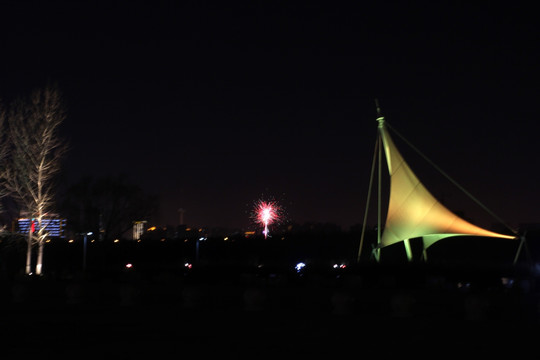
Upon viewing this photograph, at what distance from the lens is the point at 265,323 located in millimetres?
19156

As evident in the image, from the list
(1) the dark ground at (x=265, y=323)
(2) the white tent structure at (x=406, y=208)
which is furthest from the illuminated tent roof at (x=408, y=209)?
(1) the dark ground at (x=265, y=323)

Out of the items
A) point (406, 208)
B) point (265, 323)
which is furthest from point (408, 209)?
point (265, 323)

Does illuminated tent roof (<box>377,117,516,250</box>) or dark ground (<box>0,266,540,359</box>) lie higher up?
illuminated tent roof (<box>377,117,516,250</box>)

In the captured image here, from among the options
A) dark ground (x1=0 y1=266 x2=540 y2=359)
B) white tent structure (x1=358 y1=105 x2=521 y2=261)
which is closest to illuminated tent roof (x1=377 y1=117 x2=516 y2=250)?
white tent structure (x1=358 y1=105 x2=521 y2=261)

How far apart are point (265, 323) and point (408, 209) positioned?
2357cm

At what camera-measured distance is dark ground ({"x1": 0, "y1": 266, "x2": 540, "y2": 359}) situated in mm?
14547

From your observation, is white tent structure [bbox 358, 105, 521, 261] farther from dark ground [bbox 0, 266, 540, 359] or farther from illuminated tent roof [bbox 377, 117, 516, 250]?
dark ground [bbox 0, 266, 540, 359]

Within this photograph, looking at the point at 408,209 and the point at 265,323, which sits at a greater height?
the point at 408,209

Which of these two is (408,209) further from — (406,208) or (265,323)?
(265,323)

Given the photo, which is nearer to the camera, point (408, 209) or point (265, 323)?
point (265, 323)

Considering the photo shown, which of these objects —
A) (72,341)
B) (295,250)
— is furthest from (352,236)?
(72,341)

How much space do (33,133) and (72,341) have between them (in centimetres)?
2620

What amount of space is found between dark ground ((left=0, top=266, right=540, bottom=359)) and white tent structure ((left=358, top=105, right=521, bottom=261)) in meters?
7.79

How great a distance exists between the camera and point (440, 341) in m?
15.7
